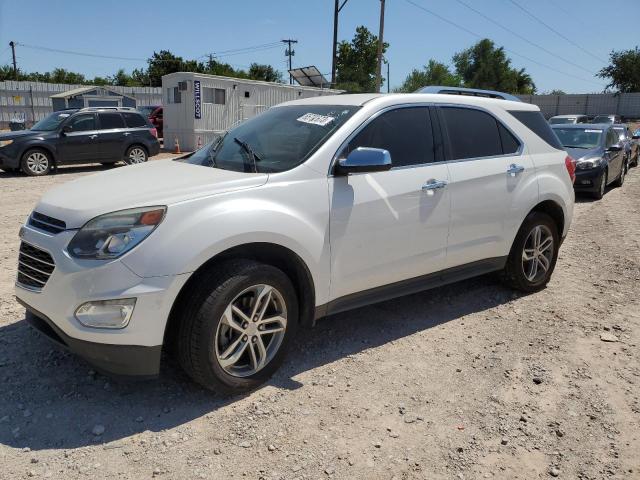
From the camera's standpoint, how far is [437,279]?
13.9 feet

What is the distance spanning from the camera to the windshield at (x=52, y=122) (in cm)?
1386

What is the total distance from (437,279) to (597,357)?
1272 millimetres

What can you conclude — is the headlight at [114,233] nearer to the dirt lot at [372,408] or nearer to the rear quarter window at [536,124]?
the dirt lot at [372,408]

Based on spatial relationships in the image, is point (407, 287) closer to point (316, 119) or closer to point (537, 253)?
point (316, 119)

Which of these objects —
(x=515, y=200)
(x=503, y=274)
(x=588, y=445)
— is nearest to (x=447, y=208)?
(x=515, y=200)

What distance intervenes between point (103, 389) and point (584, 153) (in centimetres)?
1129

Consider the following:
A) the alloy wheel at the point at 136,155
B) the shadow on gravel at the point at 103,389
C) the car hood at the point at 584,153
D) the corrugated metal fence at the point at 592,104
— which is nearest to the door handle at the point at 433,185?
the shadow on gravel at the point at 103,389

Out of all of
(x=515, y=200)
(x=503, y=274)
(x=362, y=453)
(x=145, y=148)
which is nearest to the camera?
(x=362, y=453)

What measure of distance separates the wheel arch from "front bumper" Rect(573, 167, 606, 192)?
967 centimetres

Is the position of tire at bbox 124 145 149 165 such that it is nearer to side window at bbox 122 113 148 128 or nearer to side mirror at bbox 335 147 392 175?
side window at bbox 122 113 148 128

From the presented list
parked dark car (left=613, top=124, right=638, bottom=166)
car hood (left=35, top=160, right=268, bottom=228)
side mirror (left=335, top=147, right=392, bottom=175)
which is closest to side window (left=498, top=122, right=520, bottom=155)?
side mirror (left=335, top=147, right=392, bottom=175)

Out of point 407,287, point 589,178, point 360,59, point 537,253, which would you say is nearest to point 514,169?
point 537,253

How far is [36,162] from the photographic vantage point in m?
13.4

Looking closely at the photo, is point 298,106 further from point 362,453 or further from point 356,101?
point 362,453
